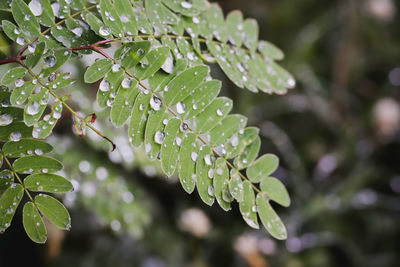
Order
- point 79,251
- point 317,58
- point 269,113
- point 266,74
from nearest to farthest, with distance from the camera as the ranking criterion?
→ point 266,74 → point 79,251 → point 269,113 → point 317,58

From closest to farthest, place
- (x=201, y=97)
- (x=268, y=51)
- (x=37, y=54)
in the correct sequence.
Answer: (x=37, y=54), (x=201, y=97), (x=268, y=51)

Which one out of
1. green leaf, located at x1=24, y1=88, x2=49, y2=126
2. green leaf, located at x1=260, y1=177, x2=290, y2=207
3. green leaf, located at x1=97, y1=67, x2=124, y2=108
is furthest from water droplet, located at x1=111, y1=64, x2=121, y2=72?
green leaf, located at x1=260, y1=177, x2=290, y2=207

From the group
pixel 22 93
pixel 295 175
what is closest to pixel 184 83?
pixel 22 93

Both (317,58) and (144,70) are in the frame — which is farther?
(317,58)

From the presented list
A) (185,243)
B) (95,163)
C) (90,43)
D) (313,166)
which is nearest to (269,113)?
(313,166)

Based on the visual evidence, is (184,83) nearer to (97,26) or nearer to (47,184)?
(97,26)

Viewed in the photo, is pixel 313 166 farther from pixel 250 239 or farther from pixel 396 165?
pixel 250 239
